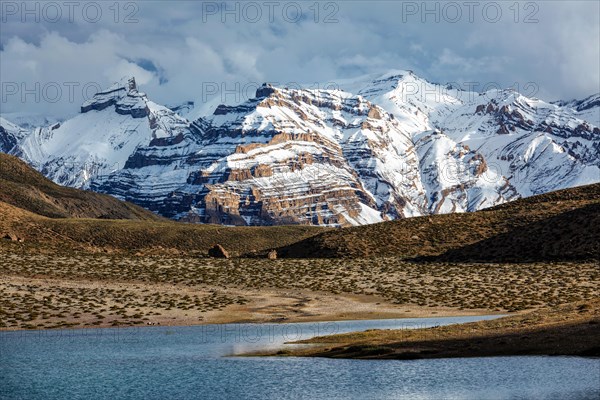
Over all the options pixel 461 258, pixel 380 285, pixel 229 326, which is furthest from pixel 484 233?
pixel 229 326

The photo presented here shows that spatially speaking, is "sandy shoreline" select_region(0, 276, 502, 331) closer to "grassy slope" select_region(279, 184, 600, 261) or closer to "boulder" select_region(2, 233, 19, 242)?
"grassy slope" select_region(279, 184, 600, 261)

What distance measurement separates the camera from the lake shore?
1895 inches

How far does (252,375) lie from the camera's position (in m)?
44.1

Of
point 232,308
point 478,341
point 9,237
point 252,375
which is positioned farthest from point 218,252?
point 252,375

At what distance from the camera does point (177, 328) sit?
7119 cm

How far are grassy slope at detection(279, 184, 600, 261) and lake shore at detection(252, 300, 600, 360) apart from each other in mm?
57784

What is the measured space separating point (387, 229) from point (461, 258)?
832 inches

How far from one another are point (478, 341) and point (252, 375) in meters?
15.3

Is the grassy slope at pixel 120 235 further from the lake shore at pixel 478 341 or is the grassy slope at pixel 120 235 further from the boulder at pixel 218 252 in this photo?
the lake shore at pixel 478 341

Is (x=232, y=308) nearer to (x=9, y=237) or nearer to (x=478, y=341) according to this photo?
(x=478, y=341)

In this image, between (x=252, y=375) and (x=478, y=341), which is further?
(x=478, y=341)

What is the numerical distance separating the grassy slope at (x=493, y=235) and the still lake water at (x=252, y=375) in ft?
228

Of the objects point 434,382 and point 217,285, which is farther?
point 217,285

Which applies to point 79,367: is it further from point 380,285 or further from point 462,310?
point 380,285
